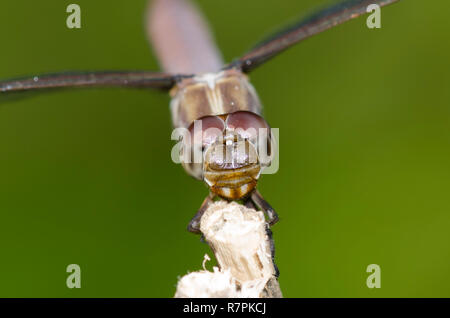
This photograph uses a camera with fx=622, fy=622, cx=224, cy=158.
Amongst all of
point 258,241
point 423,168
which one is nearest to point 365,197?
point 423,168

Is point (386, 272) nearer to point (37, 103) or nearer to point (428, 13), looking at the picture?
point (428, 13)

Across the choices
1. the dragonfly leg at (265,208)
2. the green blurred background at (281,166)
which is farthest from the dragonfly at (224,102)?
the green blurred background at (281,166)

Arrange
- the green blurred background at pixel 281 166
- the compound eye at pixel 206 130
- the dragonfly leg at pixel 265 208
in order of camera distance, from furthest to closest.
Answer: the green blurred background at pixel 281 166
the dragonfly leg at pixel 265 208
the compound eye at pixel 206 130

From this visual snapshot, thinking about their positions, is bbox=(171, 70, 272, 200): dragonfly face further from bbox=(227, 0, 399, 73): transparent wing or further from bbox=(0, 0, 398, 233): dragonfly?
bbox=(227, 0, 399, 73): transparent wing

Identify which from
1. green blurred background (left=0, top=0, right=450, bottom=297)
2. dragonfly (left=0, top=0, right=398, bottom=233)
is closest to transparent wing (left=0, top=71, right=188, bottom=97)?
dragonfly (left=0, top=0, right=398, bottom=233)

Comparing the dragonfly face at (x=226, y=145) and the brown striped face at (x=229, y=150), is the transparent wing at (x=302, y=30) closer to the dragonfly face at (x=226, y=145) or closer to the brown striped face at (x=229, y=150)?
the dragonfly face at (x=226, y=145)

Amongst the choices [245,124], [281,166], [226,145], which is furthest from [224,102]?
[281,166]

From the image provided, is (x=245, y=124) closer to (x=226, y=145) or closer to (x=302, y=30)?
(x=226, y=145)
